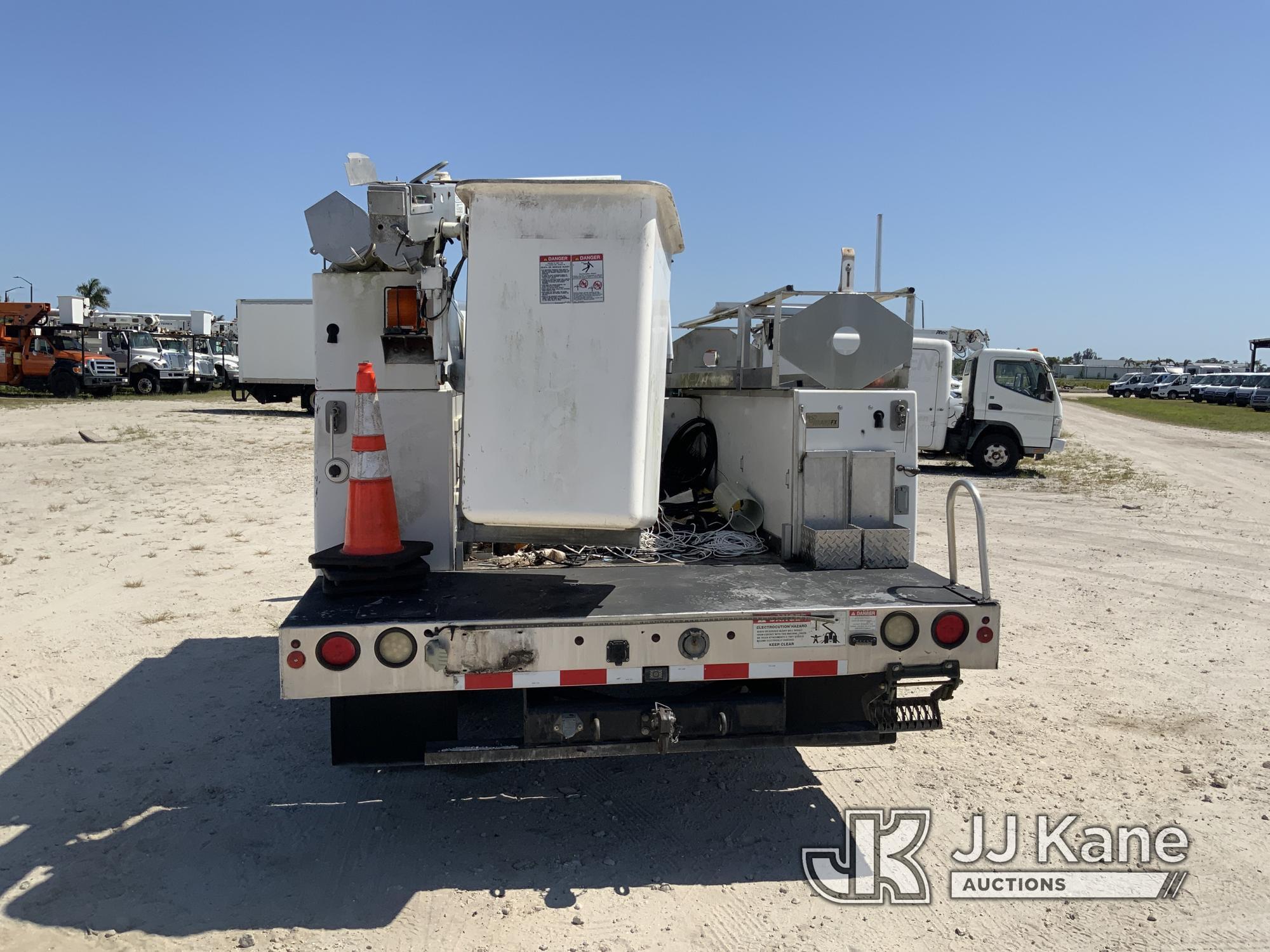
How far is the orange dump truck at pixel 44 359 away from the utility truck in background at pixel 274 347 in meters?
7.20

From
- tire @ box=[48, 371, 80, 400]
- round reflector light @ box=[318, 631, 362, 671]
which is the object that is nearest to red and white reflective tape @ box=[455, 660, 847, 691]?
round reflector light @ box=[318, 631, 362, 671]

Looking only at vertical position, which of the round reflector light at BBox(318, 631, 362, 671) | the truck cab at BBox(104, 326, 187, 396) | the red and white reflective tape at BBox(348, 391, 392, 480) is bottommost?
the round reflector light at BBox(318, 631, 362, 671)

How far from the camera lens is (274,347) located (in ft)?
88.2

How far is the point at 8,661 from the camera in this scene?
5.45 metres

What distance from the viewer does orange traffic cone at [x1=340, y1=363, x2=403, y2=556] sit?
3682 mm

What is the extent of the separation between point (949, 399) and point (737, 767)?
13385 millimetres

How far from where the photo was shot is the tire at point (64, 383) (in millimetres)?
31156

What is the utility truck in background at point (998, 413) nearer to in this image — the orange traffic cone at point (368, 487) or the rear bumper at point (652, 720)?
the rear bumper at point (652, 720)

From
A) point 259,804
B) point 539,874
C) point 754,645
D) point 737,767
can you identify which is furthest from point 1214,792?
point 259,804

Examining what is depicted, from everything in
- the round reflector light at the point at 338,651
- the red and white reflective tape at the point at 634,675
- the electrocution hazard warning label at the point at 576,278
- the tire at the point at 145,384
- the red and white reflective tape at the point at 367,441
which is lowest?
the red and white reflective tape at the point at 634,675

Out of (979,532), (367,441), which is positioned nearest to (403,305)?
(367,441)

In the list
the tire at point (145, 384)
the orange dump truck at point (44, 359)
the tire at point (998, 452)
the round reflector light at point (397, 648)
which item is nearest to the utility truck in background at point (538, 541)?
the round reflector light at point (397, 648)

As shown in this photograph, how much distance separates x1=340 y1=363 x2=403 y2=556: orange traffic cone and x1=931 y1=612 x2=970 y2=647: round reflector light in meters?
2.09

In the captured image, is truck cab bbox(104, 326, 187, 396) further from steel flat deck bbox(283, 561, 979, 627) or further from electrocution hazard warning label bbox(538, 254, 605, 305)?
electrocution hazard warning label bbox(538, 254, 605, 305)
